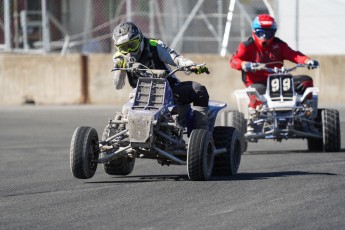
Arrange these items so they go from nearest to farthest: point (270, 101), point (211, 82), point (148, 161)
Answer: point (148, 161) → point (270, 101) → point (211, 82)

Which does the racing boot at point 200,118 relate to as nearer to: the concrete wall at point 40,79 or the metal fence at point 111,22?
the concrete wall at point 40,79

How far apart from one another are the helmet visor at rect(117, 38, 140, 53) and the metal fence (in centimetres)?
1396

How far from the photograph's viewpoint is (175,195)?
10461mm

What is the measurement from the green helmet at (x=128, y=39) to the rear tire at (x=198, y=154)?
1173mm

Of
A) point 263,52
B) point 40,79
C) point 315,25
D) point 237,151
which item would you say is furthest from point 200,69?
point 40,79

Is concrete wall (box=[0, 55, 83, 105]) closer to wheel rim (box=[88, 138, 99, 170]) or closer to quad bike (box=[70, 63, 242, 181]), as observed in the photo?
quad bike (box=[70, 63, 242, 181])

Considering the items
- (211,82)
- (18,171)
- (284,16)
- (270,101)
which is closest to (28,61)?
(211,82)

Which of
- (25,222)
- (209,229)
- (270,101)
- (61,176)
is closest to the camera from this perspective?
(209,229)

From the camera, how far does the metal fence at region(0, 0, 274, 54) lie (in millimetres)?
→ 27188

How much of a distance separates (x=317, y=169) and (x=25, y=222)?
489 centimetres

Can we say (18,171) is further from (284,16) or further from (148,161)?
(284,16)

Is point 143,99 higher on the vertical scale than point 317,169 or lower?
higher

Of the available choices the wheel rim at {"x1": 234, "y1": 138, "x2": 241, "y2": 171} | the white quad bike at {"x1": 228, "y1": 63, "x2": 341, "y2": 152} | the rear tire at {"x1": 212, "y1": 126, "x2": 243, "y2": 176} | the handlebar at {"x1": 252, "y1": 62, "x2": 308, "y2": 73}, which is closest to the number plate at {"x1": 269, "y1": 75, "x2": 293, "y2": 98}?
the white quad bike at {"x1": 228, "y1": 63, "x2": 341, "y2": 152}

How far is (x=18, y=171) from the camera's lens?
44.3ft
